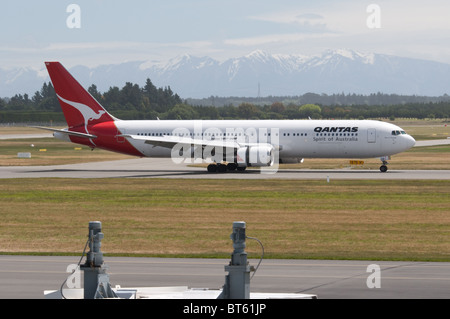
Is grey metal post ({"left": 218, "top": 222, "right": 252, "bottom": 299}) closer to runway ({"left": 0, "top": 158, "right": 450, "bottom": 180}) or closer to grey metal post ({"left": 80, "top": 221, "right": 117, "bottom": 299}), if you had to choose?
grey metal post ({"left": 80, "top": 221, "right": 117, "bottom": 299})

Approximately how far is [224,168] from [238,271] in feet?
172

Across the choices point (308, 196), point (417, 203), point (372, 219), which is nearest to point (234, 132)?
point (308, 196)

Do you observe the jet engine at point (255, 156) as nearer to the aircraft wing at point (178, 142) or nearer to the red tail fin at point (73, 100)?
the aircraft wing at point (178, 142)

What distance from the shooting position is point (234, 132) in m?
64.1

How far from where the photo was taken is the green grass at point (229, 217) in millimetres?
26594

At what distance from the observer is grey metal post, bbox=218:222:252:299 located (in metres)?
10.9

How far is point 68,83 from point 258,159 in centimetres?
1819

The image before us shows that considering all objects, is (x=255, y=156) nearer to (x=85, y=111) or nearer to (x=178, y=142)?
(x=178, y=142)

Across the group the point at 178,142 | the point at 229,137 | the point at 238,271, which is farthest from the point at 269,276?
the point at 229,137

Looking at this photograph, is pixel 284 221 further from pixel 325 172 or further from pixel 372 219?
pixel 325 172

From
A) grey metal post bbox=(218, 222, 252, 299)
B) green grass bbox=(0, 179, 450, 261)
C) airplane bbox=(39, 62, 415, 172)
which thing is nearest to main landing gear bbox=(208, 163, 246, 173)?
airplane bbox=(39, 62, 415, 172)

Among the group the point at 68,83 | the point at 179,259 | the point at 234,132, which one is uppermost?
the point at 68,83
